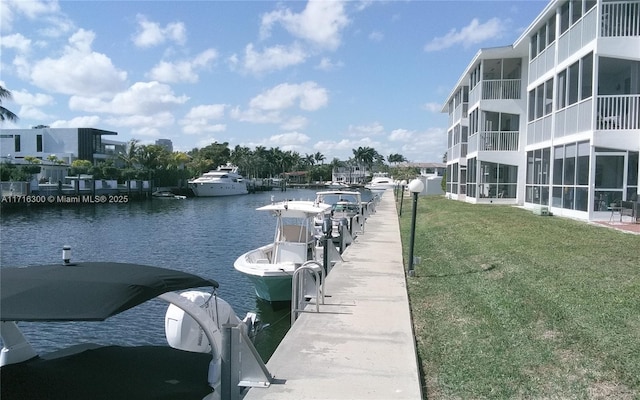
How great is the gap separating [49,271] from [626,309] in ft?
23.3

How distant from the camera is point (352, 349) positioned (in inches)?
250

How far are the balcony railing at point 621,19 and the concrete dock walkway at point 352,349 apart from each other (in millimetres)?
11993

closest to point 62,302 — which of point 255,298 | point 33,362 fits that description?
point 33,362

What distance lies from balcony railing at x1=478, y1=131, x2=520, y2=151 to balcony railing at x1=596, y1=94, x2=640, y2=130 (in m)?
11.8

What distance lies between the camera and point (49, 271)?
15.8 ft

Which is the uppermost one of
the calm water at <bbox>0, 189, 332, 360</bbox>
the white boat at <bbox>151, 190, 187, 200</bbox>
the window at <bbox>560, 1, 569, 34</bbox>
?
the window at <bbox>560, 1, 569, 34</bbox>

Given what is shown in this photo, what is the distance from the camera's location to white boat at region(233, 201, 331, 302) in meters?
12.8

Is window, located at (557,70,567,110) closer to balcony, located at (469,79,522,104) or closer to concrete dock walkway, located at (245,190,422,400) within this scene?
balcony, located at (469,79,522,104)

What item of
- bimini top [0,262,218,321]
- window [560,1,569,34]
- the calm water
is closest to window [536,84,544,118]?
window [560,1,569,34]

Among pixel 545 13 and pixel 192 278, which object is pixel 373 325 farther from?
pixel 545 13

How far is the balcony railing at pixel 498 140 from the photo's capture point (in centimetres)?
2834

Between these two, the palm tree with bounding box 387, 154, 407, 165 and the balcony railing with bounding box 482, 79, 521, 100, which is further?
the palm tree with bounding box 387, 154, 407, 165

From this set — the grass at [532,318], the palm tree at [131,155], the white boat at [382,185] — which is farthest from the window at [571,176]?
the palm tree at [131,155]

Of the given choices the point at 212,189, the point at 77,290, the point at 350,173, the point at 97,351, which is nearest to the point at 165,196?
the point at 212,189
